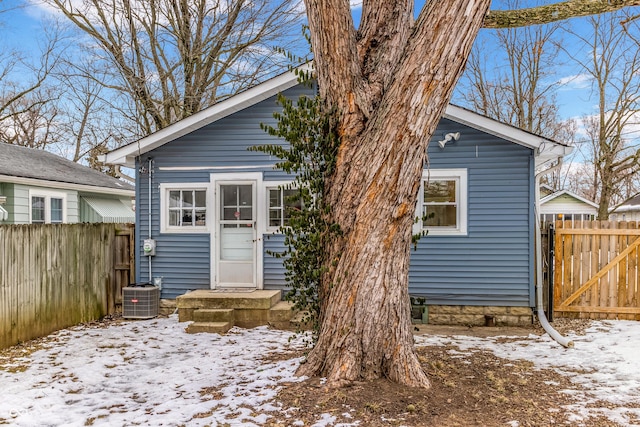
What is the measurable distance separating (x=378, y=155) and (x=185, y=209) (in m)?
4.87

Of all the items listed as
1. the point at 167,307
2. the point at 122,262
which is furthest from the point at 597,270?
the point at 122,262

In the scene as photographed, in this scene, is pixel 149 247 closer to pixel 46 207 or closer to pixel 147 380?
pixel 147 380

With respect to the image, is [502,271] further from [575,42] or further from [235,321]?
[575,42]

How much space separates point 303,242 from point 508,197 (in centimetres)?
418

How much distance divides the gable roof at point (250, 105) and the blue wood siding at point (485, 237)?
0.74 feet

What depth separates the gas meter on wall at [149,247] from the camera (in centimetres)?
730

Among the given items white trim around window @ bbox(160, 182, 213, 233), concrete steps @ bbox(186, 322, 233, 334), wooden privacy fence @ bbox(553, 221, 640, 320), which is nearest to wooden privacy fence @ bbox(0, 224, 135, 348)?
white trim around window @ bbox(160, 182, 213, 233)

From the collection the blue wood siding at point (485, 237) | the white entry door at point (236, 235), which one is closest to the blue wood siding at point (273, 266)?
the white entry door at point (236, 235)

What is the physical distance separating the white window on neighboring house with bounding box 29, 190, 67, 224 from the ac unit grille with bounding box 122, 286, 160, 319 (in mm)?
4700

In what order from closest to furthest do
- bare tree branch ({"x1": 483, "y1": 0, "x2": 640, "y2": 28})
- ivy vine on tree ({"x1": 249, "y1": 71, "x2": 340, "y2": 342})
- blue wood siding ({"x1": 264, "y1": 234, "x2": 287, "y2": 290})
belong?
ivy vine on tree ({"x1": 249, "y1": 71, "x2": 340, "y2": 342}), bare tree branch ({"x1": 483, "y1": 0, "x2": 640, "y2": 28}), blue wood siding ({"x1": 264, "y1": 234, "x2": 287, "y2": 290})

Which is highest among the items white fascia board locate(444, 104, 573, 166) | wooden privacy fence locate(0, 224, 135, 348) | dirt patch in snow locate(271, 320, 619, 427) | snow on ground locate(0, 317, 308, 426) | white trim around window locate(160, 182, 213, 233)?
white fascia board locate(444, 104, 573, 166)

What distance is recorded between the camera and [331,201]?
3795mm

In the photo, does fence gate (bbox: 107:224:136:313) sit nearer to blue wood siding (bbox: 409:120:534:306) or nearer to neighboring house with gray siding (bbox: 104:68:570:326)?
neighboring house with gray siding (bbox: 104:68:570:326)

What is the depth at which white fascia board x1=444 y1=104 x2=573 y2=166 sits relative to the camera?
6.34m
